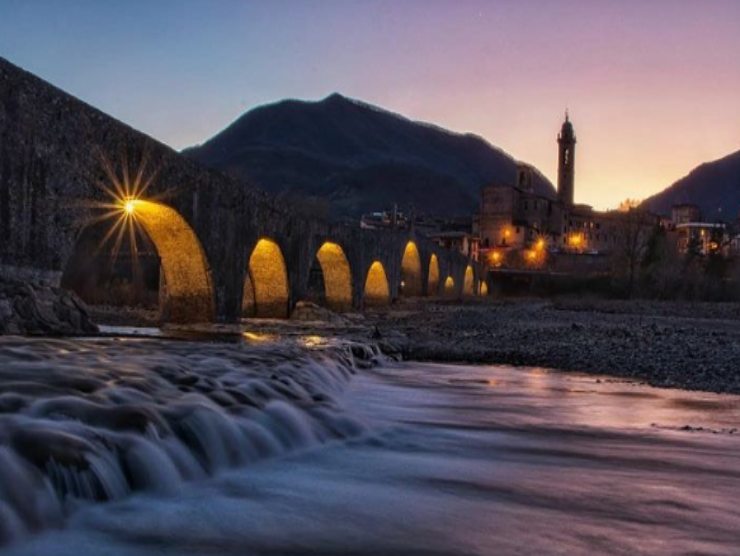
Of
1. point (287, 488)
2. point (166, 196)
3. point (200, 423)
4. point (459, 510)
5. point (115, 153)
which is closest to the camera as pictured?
point (459, 510)

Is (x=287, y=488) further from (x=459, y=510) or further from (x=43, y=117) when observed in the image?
(x=43, y=117)

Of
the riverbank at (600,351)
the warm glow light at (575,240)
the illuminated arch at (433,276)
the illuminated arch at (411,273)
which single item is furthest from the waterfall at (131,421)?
the warm glow light at (575,240)

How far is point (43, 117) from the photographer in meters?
11.3

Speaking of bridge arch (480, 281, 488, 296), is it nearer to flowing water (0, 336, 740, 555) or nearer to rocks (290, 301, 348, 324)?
rocks (290, 301, 348, 324)

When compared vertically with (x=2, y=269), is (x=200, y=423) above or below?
below

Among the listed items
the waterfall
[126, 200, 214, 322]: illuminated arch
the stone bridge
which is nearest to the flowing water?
the waterfall

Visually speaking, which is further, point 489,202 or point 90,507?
point 489,202

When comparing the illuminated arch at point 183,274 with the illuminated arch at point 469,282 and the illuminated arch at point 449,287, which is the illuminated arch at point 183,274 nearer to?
the illuminated arch at point 449,287

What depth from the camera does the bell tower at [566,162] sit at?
119812mm

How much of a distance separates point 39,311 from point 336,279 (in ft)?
70.3

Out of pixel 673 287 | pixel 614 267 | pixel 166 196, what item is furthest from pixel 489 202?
pixel 166 196

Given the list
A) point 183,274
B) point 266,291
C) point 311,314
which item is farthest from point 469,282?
point 183,274

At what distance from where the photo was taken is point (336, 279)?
106 ft

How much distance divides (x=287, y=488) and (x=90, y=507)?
120cm
